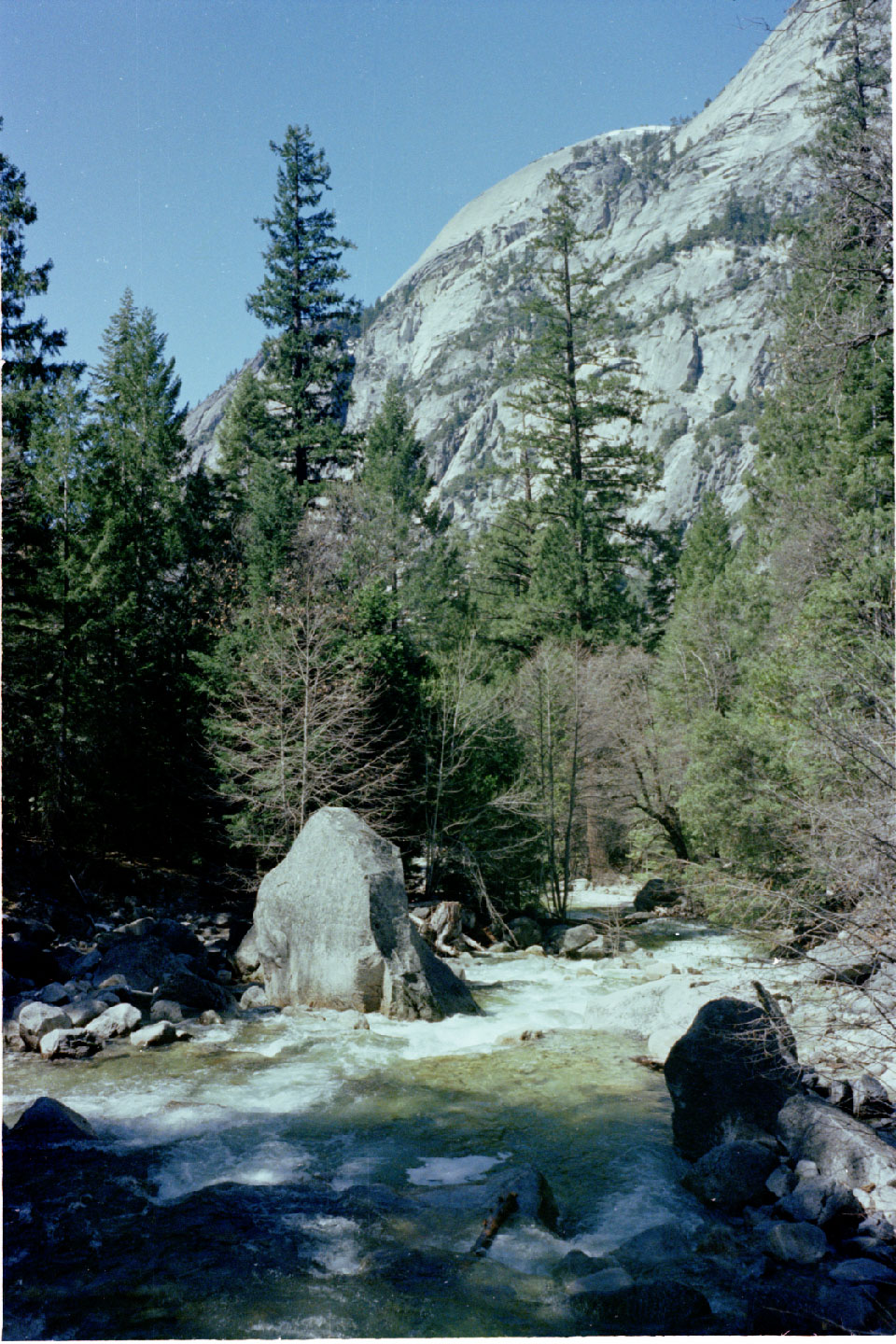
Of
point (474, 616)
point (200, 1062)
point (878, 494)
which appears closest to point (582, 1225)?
point (200, 1062)

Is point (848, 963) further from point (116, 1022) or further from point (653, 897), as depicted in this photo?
point (653, 897)

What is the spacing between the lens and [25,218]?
37.0ft

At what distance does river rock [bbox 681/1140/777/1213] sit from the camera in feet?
18.3

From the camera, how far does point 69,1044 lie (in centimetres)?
800

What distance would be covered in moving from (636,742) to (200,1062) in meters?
14.2

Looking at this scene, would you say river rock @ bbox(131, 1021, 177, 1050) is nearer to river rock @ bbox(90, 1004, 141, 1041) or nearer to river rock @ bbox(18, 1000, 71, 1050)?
river rock @ bbox(90, 1004, 141, 1041)

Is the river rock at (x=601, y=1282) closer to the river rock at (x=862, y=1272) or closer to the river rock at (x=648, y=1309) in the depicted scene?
the river rock at (x=648, y=1309)

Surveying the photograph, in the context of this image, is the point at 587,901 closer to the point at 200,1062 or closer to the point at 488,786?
the point at 488,786

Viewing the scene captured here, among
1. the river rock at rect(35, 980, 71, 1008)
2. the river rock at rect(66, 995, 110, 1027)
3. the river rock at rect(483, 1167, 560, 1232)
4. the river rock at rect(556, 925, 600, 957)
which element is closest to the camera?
the river rock at rect(483, 1167, 560, 1232)

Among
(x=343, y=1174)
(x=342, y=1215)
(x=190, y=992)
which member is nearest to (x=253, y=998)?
(x=190, y=992)

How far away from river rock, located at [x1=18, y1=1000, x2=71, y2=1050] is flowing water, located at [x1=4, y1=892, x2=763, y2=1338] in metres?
0.28

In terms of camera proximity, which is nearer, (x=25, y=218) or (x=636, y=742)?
(x=25, y=218)

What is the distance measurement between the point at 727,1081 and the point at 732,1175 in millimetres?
919

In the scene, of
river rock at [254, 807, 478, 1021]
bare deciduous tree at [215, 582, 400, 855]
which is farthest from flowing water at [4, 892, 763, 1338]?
bare deciduous tree at [215, 582, 400, 855]
